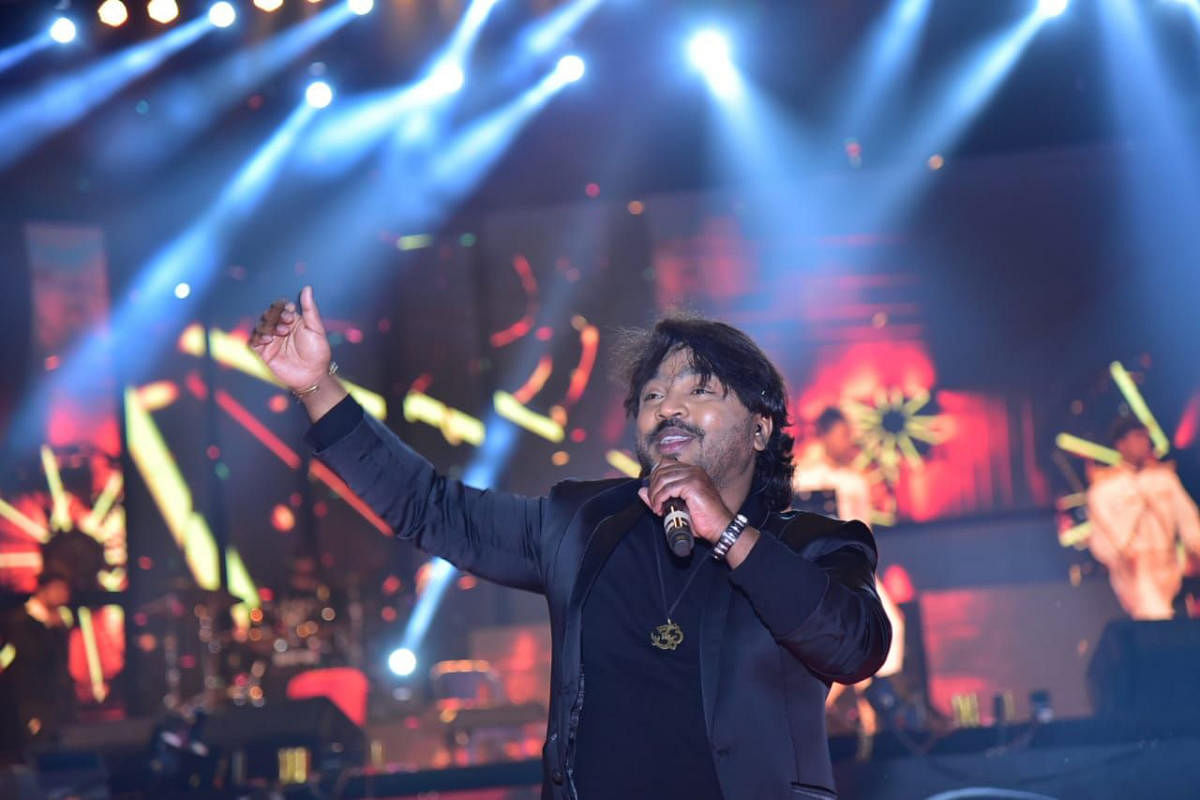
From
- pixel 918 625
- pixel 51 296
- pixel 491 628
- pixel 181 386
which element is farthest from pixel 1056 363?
pixel 51 296

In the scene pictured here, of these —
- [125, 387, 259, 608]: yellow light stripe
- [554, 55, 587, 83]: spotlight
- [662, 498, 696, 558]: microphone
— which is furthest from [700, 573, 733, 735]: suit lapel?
[125, 387, 259, 608]: yellow light stripe

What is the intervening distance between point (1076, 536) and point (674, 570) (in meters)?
7.67

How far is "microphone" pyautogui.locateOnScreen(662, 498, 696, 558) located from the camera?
201 centimetres

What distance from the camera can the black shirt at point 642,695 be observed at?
209 centimetres

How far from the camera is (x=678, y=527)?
2.06 metres

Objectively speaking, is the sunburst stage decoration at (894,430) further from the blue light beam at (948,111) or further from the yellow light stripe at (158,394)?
the yellow light stripe at (158,394)

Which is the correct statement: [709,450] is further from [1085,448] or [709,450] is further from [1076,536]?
[1085,448]

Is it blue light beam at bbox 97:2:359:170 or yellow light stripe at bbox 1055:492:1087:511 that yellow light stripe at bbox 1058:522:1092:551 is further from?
blue light beam at bbox 97:2:359:170

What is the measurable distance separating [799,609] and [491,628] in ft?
26.4

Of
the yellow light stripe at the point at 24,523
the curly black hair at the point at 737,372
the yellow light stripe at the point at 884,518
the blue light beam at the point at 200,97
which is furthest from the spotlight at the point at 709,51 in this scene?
the curly black hair at the point at 737,372

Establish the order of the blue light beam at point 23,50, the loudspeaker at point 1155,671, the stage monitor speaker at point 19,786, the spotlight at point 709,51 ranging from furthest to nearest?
1. the spotlight at point 709,51
2. the blue light beam at point 23,50
3. the stage monitor speaker at point 19,786
4. the loudspeaker at point 1155,671

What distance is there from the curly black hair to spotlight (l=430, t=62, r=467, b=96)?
237 inches

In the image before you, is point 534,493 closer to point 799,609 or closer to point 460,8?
point 460,8

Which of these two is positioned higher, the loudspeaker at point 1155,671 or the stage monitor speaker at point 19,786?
the loudspeaker at point 1155,671
